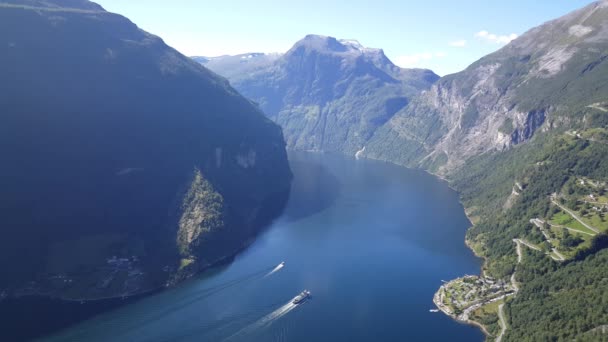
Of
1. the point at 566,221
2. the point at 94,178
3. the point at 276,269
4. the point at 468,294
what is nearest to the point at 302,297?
the point at 276,269

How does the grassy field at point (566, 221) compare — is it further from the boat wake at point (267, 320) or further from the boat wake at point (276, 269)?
the boat wake at point (276, 269)

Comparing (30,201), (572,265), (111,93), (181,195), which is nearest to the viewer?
(572,265)

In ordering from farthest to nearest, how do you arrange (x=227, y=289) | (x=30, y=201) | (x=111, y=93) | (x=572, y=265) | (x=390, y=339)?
(x=111, y=93), (x=30, y=201), (x=227, y=289), (x=572, y=265), (x=390, y=339)

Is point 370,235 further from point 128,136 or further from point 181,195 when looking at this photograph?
point 128,136

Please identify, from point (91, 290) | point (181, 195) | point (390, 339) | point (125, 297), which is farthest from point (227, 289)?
point (181, 195)

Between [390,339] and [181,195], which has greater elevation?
[181,195]

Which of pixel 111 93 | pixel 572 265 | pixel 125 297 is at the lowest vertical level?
pixel 125 297
